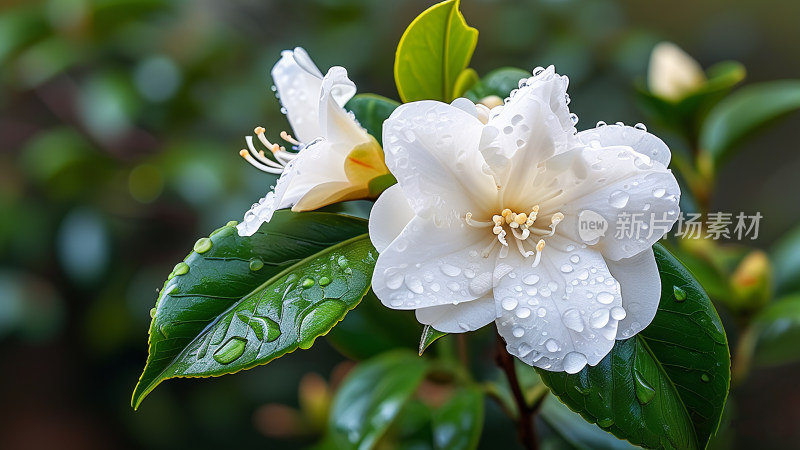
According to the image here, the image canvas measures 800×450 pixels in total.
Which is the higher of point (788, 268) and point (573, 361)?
point (573, 361)

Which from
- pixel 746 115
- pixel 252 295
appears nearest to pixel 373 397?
pixel 252 295

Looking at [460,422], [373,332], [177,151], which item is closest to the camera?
[460,422]

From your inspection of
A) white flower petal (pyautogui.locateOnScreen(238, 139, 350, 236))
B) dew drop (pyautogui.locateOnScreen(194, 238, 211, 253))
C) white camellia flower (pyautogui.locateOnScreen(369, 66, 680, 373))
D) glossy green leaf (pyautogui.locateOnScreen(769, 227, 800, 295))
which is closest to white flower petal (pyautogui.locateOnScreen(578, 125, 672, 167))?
white camellia flower (pyautogui.locateOnScreen(369, 66, 680, 373))

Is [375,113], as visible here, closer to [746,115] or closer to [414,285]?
[414,285]

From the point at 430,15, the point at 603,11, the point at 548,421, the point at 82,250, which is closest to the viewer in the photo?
the point at 430,15

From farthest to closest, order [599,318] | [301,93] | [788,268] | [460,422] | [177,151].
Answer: [177,151] < [788,268] < [460,422] < [301,93] < [599,318]

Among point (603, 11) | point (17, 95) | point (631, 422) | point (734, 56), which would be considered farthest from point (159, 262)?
point (734, 56)

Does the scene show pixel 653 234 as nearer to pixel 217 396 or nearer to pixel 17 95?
pixel 217 396

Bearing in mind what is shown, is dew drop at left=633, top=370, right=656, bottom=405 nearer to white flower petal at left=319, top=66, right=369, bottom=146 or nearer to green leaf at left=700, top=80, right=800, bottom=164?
white flower petal at left=319, top=66, right=369, bottom=146
